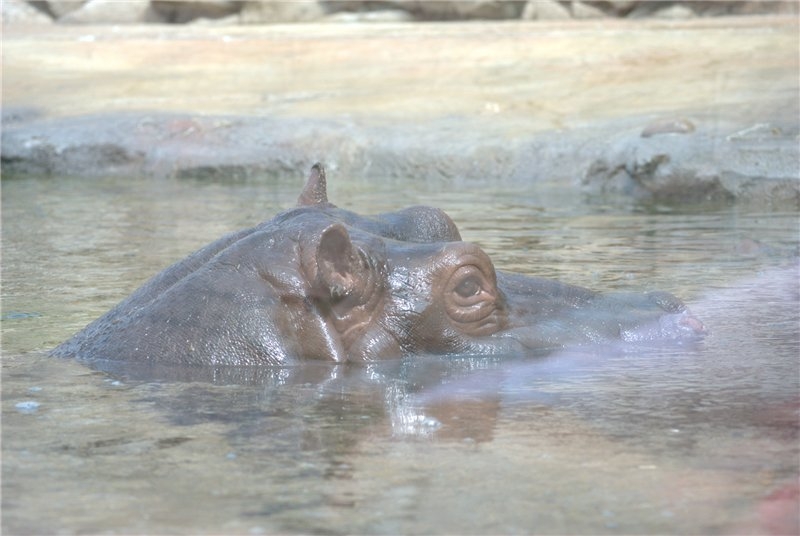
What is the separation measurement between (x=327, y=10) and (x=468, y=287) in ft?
68.8

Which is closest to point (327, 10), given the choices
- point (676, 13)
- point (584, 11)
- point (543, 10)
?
point (543, 10)

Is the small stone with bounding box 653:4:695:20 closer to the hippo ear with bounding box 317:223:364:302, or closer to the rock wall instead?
the rock wall

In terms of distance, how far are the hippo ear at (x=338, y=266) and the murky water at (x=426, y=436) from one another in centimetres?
27

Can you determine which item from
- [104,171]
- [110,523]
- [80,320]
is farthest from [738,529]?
[104,171]

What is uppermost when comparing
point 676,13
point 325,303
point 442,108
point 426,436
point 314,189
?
point 676,13

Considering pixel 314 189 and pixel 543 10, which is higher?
pixel 543 10

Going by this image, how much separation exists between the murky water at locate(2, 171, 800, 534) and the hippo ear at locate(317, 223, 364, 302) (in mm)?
267

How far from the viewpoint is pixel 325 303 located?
438cm

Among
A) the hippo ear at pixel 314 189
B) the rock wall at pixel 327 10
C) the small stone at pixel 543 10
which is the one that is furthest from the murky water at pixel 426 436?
the small stone at pixel 543 10

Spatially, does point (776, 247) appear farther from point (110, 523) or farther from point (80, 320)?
point (110, 523)

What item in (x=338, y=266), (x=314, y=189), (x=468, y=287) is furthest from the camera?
(x=314, y=189)

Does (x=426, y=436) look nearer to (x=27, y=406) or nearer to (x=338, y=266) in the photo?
(x=338, y=266)

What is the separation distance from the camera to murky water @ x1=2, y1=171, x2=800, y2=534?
3057mm

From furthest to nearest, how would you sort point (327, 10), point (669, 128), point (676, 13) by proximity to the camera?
point (327, 10) → point (676, 13) → point (669, 128)
